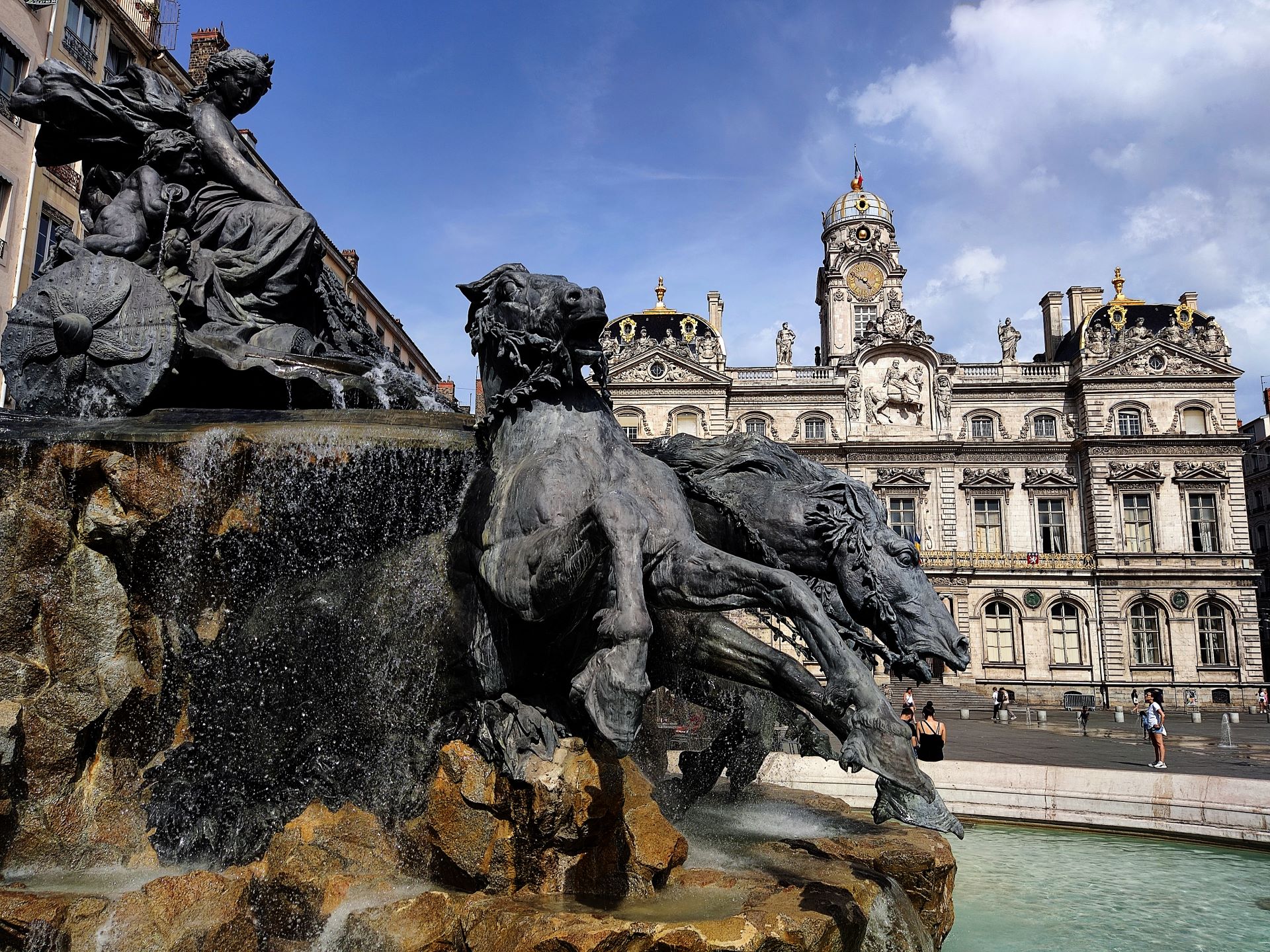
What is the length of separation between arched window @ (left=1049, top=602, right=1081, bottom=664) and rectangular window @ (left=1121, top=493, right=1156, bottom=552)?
3809 millimetres

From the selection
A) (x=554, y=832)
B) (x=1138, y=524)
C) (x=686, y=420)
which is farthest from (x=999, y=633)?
(x=554, y=832)

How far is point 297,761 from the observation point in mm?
4719

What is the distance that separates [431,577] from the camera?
5051 mm

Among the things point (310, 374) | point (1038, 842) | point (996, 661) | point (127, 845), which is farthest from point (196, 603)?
point (996, 661)

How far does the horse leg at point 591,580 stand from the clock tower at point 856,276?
141 ft

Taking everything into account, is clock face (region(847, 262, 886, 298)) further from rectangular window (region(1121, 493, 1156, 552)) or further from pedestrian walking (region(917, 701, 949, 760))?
pedestrian walking (region(917, 701, 949, 760))

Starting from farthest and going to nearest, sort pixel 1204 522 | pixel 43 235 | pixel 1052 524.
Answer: pixel 1052 524 → pixel 1204 522 → pixel 43 235

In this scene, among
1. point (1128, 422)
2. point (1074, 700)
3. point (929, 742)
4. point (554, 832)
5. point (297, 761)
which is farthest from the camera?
point (1128, 422)

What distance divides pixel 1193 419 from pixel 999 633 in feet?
44.4

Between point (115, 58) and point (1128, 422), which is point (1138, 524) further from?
point (115, 58)

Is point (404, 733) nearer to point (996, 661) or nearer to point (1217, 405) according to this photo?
point (996, 661)

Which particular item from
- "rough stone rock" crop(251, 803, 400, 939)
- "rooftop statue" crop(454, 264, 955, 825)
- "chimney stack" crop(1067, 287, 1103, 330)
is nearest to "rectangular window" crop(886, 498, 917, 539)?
"chimney stack" crop(1067, 287, 1103, 330)

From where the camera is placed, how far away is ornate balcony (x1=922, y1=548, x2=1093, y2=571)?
39.7 m

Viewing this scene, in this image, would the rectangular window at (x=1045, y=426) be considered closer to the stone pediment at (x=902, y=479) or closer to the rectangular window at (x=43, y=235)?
the stone pediment at (x=902, y=479)
